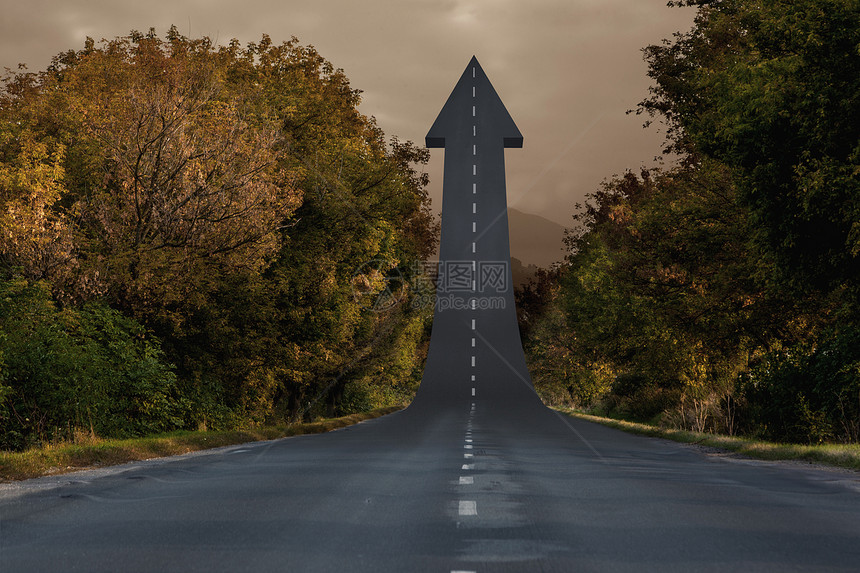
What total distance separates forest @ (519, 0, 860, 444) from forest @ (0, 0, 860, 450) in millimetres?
74

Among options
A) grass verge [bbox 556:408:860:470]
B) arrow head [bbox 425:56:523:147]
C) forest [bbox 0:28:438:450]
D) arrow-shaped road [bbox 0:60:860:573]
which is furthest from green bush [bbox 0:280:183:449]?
arrow head [bbox 425:56:523:147]

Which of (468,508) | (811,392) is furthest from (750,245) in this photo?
(468,508)

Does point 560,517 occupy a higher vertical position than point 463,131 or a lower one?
lower

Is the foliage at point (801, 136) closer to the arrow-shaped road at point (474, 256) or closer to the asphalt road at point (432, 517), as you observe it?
the asphalt road at point (432, 517)

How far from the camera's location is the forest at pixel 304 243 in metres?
17.6

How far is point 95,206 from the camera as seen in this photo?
78.4ft

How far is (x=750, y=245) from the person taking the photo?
19.3 metres

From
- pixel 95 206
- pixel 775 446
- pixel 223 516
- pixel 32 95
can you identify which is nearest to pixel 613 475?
pixel 223 516

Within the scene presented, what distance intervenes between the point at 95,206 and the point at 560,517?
18594 mm

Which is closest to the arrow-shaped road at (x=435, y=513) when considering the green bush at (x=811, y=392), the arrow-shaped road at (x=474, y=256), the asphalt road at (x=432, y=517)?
the asphalt road at (x=432, y=517)

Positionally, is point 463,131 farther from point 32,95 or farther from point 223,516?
point 223,516

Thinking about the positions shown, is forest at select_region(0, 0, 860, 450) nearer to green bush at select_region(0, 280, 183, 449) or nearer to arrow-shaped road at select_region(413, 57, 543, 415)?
green bush at select_region(0, 280, 183, 449)

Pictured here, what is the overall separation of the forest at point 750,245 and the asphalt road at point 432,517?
4998 millimetres

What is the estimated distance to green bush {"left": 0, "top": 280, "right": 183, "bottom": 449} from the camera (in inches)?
721
